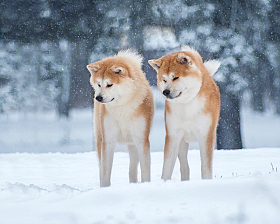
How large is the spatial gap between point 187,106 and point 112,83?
0.95 meters

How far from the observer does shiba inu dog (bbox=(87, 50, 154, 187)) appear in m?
4.11

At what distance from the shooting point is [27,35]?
8953mm

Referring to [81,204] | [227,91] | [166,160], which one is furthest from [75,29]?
[81,204]

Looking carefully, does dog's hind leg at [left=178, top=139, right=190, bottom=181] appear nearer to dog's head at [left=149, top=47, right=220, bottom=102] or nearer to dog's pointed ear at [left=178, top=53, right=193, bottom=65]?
dog's head at [left=149, top=47, right=220, bottom=102]

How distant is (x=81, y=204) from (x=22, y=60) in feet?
25.1

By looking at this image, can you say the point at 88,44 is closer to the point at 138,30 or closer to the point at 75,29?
the point at 75,29

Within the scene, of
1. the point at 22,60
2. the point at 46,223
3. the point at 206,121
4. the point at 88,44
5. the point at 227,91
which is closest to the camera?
the point at 46,223

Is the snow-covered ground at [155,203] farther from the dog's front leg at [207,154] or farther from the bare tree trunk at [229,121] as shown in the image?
the bare tree trunk at [229,121]

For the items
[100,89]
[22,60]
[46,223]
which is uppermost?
[22,60]

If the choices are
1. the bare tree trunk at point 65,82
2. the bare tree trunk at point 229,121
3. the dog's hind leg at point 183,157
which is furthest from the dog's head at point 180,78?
the bare tree trunk at point 65,82

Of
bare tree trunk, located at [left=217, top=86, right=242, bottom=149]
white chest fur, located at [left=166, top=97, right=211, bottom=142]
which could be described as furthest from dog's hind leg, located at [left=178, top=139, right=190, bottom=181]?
bare tree trunk, located at [left=217, top=86, right=242, bottom=149]

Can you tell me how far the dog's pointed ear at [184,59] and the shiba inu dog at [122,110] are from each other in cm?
67

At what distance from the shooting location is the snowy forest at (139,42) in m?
7.76

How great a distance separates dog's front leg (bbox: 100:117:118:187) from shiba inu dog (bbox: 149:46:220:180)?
677 mm
